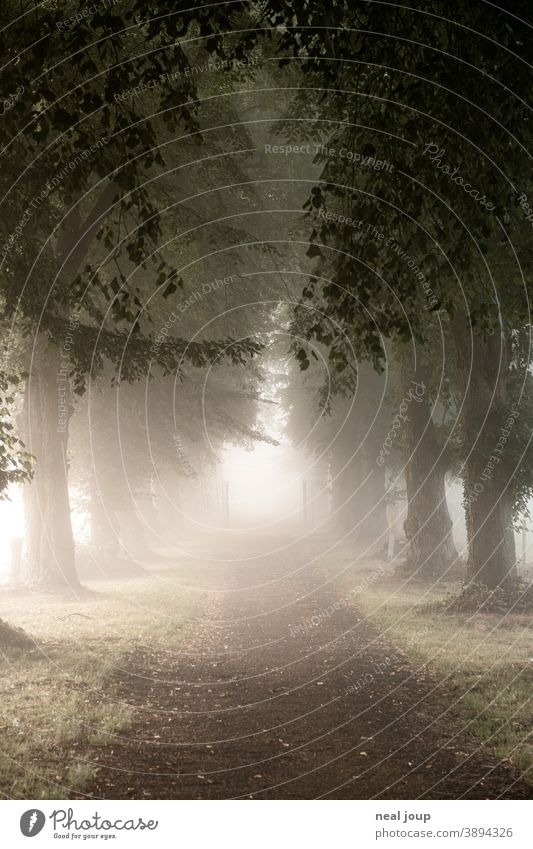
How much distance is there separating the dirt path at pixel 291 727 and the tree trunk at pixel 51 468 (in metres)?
5.82

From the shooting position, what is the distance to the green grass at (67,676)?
5.46m

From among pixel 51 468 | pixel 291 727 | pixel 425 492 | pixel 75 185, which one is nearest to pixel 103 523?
pixel 51 468

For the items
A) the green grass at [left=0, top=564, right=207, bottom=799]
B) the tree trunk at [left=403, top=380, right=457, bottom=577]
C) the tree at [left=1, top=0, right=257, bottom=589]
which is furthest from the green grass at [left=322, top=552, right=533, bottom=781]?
the tree at [left=1, top=0, right=257, bottom=589]

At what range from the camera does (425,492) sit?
1709 cm

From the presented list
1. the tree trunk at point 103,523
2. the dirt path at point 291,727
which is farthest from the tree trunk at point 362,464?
the dirt path at point 291,727

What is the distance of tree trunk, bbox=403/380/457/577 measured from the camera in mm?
17031

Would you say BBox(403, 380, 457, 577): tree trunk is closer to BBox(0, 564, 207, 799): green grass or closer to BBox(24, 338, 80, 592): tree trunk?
BBox(0, 564, 207, 799): green grass

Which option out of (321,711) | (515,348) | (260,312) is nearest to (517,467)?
(515,348)

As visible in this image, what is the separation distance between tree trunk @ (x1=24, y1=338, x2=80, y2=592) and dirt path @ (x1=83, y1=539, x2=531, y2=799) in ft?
19.1

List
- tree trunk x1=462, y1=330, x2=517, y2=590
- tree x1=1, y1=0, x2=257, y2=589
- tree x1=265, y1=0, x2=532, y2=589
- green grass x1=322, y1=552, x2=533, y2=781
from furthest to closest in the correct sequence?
tree trunk x1=462, y1=330, x2=517, y2=590 → green grass x1=322, y1=552, x2=533, y2=781 → tree x1=1, y1=0, x2=257, y2=589 → tree x1=265, y1=0, x2=532, y2=589

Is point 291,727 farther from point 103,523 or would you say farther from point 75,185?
point 103,523

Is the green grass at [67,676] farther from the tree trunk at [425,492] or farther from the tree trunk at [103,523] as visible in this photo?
the tree trunk at [103,523]

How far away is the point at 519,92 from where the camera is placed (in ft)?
14.6
